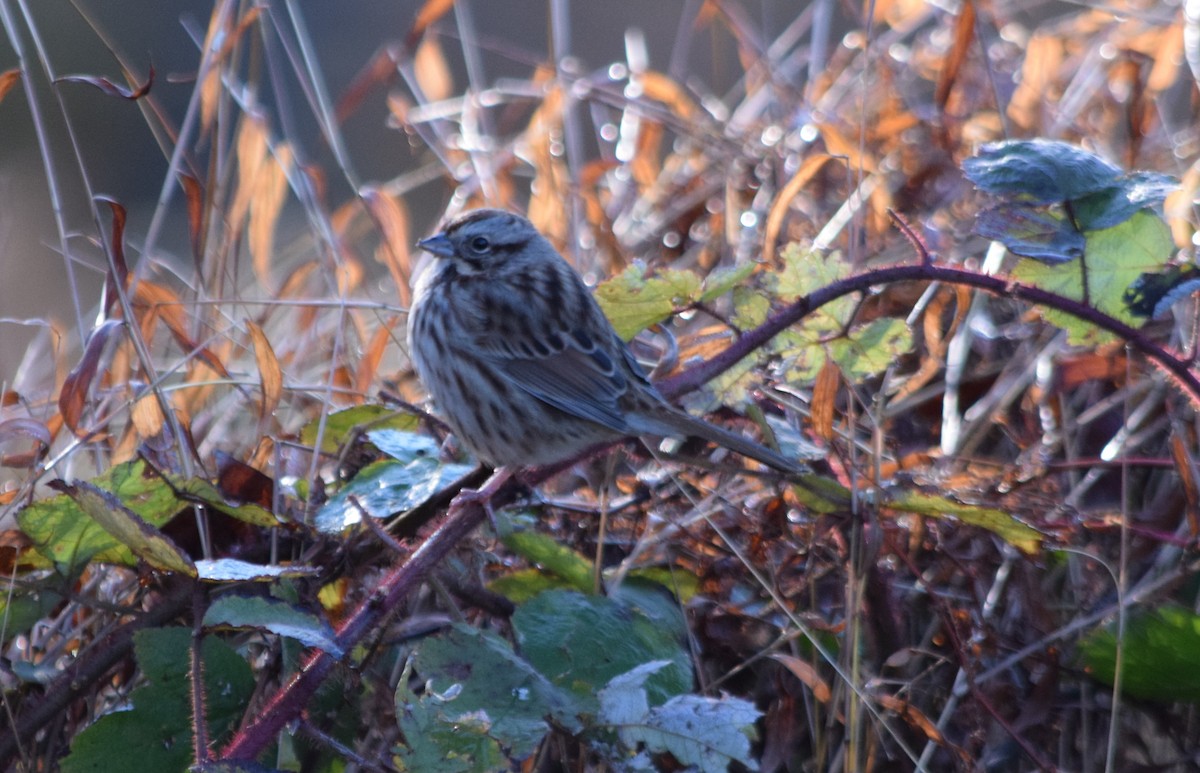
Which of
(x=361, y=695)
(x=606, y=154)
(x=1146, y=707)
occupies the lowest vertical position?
(x=1146, y=707)

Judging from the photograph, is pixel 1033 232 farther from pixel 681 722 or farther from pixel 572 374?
pixel 572 374

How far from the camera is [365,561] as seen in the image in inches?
85.0

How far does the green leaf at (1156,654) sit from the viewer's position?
2113 millimetres

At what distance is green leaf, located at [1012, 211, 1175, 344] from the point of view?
2.09 metres

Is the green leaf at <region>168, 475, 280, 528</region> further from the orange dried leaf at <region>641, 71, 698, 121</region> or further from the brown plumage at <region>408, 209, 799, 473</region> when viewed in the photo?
the orange dried leaf at <region>641, 71, 698, 121</region>

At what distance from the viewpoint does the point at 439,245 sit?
10.5ft

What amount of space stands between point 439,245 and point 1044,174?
5.28 ft

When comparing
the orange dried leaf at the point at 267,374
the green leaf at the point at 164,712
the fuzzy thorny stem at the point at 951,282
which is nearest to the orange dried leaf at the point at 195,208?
the orange dried leaf at the point at 267,374

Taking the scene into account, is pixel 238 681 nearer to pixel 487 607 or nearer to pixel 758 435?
pixel 487 607

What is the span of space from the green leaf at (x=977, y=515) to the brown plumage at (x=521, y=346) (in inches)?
23.2

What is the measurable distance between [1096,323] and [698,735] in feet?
3.12

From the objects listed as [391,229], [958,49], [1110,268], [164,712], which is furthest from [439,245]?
[1110,268]

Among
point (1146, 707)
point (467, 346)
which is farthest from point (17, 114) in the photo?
point (1146, 707)

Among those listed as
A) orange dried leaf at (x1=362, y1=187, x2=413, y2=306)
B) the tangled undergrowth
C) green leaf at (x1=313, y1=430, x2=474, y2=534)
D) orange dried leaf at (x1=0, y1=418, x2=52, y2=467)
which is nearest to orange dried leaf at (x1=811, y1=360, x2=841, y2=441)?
the tangled undergrowth
